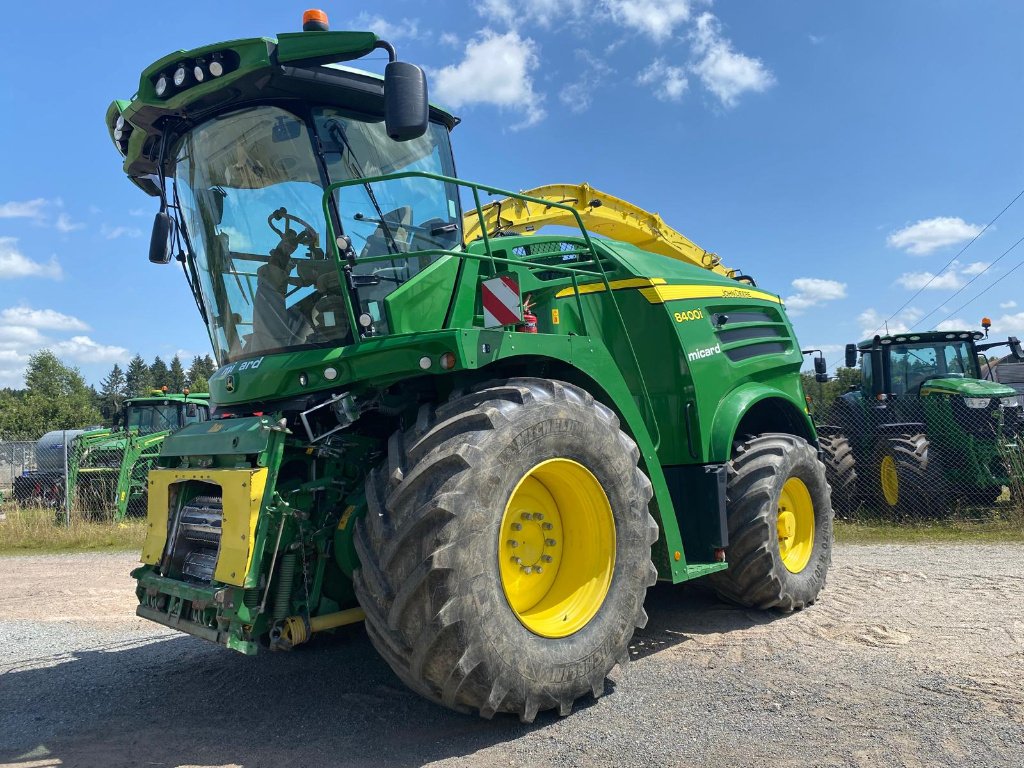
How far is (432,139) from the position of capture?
4531mm

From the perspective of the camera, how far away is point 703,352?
536cm

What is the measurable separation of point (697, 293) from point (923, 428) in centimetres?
759

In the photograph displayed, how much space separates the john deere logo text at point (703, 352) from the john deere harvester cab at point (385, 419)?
0.23ft

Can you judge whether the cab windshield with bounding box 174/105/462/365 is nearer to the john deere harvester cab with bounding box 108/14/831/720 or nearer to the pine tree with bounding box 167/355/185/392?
the john deere harvester cab with bounding box 108/14/831/720

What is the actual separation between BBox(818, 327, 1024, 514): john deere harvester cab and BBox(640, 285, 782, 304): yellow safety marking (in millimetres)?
5437

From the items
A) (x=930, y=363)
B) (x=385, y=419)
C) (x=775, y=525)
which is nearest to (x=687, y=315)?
(x=775, y=525)

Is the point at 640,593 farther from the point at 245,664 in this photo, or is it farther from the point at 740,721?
the point at 245,664

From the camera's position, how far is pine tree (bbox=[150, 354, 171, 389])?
4512 inches

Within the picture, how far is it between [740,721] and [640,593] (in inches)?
29.4

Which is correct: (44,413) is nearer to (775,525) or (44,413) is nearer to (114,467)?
(114,467)

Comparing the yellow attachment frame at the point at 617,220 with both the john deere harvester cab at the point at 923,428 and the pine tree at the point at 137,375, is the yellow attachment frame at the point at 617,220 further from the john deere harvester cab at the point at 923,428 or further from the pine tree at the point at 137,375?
the pine tree at the point at 137,375

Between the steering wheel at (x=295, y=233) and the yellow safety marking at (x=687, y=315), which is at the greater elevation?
the steering wheel at (x=295, y=233)

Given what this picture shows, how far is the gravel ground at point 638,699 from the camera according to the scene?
3326mm

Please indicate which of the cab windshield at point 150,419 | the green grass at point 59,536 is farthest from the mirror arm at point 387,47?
the cab windshield at point 150,419
